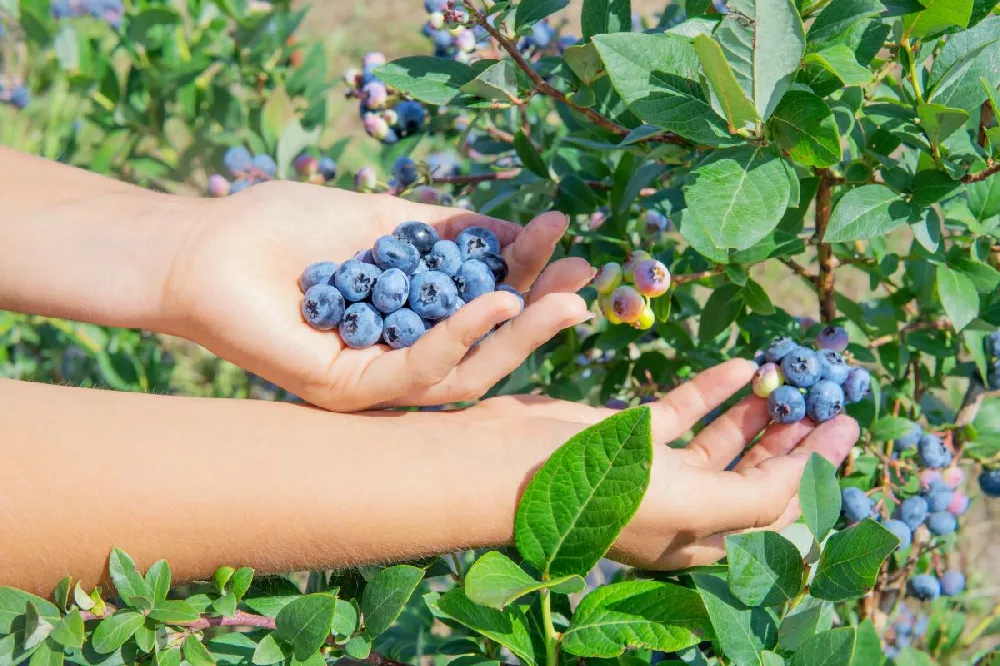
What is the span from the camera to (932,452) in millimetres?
1479

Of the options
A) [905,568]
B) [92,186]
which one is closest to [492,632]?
[905,568]

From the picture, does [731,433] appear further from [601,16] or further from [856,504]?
[601,16]

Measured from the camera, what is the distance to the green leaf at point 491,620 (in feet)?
3.09

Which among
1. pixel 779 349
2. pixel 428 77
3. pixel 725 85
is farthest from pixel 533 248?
pixel 725 85

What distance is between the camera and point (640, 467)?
3.01 ft

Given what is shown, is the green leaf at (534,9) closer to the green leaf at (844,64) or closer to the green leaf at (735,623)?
the green leaf at (844,64)

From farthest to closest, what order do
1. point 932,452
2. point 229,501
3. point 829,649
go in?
point 932,452 < point 229,501 < point 829,649

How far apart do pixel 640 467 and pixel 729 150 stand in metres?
0.40

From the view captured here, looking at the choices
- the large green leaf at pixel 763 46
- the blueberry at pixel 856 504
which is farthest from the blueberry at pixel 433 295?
the blueberry at pixel 856 504

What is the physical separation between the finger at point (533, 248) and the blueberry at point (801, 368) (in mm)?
404

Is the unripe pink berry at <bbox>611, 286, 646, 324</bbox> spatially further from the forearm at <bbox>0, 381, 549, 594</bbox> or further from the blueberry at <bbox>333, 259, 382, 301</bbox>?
the blueberry at <bbox>333, 259, 382, 301</bbox>

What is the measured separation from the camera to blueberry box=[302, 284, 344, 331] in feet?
4.36

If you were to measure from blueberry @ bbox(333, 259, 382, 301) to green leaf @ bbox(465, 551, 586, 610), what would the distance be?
0.56 m

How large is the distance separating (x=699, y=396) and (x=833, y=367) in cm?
21
